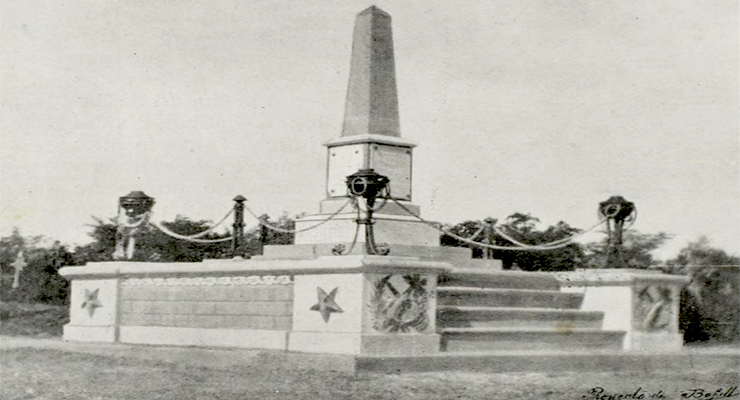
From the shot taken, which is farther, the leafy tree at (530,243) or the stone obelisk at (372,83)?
the leafy tree at (530,243)

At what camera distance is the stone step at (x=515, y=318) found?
13500 millimetres

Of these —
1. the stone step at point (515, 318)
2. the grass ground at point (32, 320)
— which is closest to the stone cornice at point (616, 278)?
the stone step at point (515, 318)

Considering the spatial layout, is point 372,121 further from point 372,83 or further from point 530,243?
point 530,243

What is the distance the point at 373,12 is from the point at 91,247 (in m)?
9.19

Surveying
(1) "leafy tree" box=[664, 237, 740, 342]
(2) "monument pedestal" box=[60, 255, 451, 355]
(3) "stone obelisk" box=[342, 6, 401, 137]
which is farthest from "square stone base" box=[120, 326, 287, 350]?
(1) "leafy tree" box=[664, 237, 740, 342]

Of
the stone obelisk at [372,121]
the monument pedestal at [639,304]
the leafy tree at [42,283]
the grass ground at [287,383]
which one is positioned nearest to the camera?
the grass ground at [287,383]

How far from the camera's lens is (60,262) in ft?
70.1

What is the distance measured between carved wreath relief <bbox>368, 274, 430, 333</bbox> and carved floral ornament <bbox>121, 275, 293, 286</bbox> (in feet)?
4.80

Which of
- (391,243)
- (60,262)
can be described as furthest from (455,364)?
(60,262)

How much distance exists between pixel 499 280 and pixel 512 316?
0.96m

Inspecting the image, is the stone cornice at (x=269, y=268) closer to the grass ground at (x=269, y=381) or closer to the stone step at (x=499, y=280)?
the grass ground at (x=269, y=381)

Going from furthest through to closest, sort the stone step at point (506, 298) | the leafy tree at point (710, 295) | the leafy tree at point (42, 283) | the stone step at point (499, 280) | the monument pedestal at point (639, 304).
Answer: the leafy tree at point (42, 283)
the leafy tree at point (710, 295)
the monument pedestal at point (639, 304)
the stone step at point (499, 280)
the stone step at point (506, 298)

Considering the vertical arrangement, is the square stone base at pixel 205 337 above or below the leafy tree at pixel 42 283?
below

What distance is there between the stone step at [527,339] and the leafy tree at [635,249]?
5.65m
